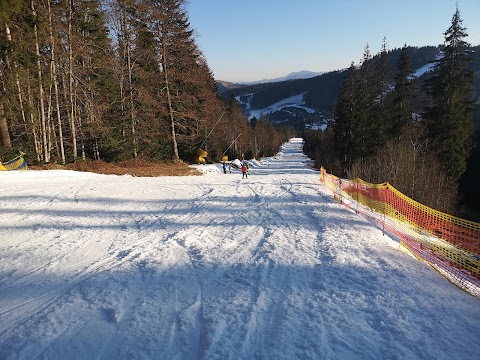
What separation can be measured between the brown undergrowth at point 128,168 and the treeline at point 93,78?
5.17 ft

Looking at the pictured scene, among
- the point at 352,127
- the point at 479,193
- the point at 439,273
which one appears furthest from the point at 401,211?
the point at 479,193

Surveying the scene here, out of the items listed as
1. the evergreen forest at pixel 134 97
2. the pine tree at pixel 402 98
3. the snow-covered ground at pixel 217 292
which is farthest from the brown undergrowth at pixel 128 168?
the pine tree at pixel 402 98

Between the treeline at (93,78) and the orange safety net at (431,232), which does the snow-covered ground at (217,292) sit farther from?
the treeline at (93,78)

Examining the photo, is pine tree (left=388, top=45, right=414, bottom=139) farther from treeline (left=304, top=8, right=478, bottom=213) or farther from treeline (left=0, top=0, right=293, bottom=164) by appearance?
treeline (left=0, top=0, right=293, bottom=164)

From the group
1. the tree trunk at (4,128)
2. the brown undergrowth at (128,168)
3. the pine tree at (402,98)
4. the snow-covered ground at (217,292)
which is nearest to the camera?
the snow-covered ground at (217,292)

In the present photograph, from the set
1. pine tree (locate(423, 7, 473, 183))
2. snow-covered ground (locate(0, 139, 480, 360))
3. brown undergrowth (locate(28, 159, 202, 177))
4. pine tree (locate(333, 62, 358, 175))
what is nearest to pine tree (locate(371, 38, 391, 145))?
pine tree (locate(333, 62, 358, 175))

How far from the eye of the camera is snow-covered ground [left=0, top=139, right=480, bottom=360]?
11.6 ft

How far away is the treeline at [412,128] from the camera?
955 inches

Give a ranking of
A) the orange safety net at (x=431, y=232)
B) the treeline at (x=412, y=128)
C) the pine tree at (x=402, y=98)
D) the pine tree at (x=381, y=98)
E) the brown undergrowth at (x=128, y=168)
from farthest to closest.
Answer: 1. the pine tree at (x=381, y=98)
2. the pine tree at (x=402, y=98)
3. the treeline at (x=412, y=128)
4. the brown undergrowth at (x=128, y=168)
5. the orange safety net at (x=431, y=232)

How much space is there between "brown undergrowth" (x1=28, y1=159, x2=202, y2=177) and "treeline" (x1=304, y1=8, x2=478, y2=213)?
51.6ft

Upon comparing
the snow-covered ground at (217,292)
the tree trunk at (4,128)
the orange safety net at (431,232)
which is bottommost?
the orange safety net at (431,232)

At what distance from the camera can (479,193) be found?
127 feet

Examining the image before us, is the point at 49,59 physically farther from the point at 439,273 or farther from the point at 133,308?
the point at 439,273

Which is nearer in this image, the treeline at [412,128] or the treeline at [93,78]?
the treeline at [93,78]
